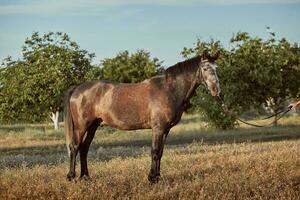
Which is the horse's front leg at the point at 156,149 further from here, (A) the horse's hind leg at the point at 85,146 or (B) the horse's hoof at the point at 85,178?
(A) the horse's hind leg at the point at 85,146

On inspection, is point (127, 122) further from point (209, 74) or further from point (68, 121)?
point (209, 74)

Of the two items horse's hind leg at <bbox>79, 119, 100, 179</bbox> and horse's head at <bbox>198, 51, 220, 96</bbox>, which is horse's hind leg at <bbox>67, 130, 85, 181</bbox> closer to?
horse's hind leg at <bbox>79, 119, 100, 179</bbox>

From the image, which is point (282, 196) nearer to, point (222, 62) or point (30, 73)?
point (222, 62)

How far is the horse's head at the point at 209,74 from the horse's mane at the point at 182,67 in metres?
0.24

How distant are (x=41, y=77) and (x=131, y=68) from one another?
3238 cm

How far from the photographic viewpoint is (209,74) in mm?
10117

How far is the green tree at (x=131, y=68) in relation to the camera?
7350 cm

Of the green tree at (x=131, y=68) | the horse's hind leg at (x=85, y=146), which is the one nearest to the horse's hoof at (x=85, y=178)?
the horse's hind leg at (x=85, y=146)

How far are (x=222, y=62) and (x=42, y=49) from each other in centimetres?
1782

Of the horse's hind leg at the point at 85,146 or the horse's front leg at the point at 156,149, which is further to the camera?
the horse's hind leg at the point at 85,146

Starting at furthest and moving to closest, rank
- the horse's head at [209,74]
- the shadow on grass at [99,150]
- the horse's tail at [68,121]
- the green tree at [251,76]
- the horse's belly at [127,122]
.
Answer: the green tree at [251,76] → the shadow on grass at [99,150] → the horse's tail at [68,121] → the horse's belly at [127,122] → the horse's head at [209,74]

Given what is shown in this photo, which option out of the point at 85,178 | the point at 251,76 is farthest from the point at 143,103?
the point at 251,76

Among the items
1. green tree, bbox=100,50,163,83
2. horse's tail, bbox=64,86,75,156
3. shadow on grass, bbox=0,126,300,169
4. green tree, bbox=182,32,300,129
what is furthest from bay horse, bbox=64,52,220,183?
green tree, bbox=100,50,163,83

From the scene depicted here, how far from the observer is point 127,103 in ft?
35.2
